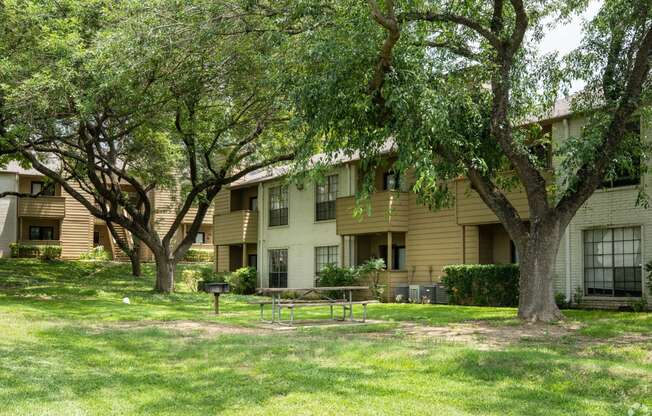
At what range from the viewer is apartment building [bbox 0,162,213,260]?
44.3 metres

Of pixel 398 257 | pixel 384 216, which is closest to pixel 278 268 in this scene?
pixel 398 257

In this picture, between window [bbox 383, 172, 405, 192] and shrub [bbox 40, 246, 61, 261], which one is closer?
window [bbox 383, 172, 405, 192]

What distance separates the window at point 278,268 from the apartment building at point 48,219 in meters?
11.8

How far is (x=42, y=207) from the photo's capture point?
4488 centimetres

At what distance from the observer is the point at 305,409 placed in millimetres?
7477

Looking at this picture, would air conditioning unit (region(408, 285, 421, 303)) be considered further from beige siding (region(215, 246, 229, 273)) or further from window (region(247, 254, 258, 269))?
beige siding (region(215, 246, 229, 273))

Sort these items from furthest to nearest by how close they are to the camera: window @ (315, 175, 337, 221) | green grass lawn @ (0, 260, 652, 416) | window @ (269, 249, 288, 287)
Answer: window @ (269, 249, 288, 287), window @ (315, 175, 337, 221), green grass lawn @ (0, 260, 652, 416)

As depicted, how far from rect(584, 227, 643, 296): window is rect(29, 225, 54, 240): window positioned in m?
37.1

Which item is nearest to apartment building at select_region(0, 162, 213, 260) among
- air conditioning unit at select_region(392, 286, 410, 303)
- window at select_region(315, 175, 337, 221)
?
window at select_region(315, 175, 337, 221)

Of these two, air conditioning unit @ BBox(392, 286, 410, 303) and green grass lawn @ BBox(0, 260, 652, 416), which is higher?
air conditioning unit @ BBox(392, 286, 410, 303)

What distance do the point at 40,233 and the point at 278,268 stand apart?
867 inches

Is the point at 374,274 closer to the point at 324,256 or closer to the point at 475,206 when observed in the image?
the point at 324,256

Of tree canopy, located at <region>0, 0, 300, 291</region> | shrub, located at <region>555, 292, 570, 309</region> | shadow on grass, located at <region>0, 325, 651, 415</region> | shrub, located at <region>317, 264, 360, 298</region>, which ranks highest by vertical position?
tree canopy, located at <region>0, 0, 300, 291</region>

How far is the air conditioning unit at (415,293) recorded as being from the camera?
24328mm
